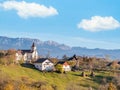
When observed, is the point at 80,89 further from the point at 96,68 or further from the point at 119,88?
the point at 96,68

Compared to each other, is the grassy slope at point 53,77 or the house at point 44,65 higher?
the house at point 44,65

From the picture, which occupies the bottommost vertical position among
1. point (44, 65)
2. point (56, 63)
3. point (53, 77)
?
point (53, 77)

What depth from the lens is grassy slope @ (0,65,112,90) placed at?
126m

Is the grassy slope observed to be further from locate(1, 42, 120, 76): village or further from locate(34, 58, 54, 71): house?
locate(34, 58, 54, 71): house

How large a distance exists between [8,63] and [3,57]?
342 centimetres

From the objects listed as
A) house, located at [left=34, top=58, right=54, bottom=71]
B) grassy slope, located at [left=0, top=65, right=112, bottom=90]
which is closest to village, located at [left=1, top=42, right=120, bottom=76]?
house, located at [left=34, top=58, right=54, bottom=71]

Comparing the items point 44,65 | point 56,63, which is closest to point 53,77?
point 44,65

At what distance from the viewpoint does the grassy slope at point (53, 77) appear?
126 metres

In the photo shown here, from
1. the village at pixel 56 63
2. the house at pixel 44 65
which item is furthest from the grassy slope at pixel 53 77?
the house at pixel 44 65

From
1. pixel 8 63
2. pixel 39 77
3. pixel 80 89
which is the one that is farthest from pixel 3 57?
pixel 80 89

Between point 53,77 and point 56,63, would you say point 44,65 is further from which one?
point 53,77

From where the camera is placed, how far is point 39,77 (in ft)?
429

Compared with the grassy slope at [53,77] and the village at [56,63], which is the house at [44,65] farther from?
the grassy slope at [53,77]

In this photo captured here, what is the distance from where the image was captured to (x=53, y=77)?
436 feet
